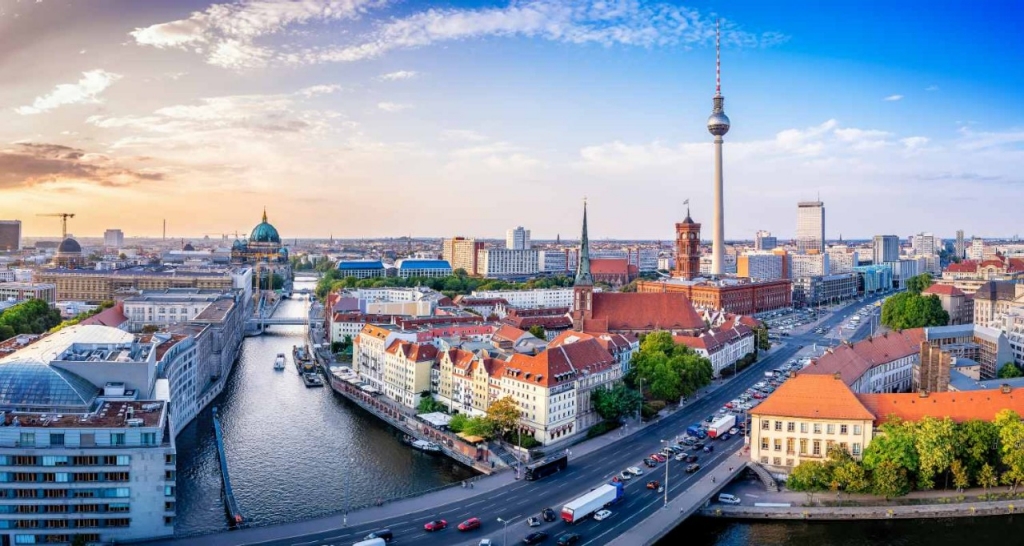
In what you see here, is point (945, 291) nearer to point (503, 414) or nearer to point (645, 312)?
point (645, 312)

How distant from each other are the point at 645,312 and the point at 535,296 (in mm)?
49174

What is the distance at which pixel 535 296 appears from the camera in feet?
461

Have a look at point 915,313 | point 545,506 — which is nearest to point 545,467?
point 545,506

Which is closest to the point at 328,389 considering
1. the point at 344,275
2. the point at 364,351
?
the point at 364,351

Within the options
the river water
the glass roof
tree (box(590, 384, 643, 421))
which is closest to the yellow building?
tree (box(590, 384, 643, 421))

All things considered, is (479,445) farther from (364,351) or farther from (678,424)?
(364,351)

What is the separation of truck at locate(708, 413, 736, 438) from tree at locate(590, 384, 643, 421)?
20.4 ft

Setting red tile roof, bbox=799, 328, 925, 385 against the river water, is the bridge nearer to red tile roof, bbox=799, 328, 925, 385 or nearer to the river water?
the river water

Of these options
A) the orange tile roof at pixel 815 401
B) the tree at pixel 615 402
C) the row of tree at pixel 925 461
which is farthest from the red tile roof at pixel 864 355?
the tree at pixel 615 402

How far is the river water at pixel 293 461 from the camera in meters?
43.4

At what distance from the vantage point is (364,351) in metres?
74.7

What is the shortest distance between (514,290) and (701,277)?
36936 millimetres

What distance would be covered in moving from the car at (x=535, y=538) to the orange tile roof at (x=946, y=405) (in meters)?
23.0

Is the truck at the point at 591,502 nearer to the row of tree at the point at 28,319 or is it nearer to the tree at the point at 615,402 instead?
the tree at the point at 615,402
